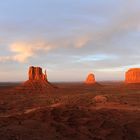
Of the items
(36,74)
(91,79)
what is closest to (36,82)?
(36,74)

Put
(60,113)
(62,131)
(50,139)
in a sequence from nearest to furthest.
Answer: (50,139) < (62,131) < (60,113)

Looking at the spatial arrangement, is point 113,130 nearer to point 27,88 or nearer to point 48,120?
point 48,120

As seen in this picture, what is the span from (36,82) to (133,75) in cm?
8084

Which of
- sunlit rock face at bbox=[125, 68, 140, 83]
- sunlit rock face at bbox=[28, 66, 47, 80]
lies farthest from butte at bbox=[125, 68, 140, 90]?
sunlit rock face at bbox=[28, 66, 47, 80]

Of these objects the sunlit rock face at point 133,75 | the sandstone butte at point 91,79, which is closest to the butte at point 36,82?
the sandstone butte at point 91,79

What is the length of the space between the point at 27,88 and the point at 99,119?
8039cm

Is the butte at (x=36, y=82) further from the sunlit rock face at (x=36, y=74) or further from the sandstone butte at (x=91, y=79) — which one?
the sandstone butte at (x=91, y=79)

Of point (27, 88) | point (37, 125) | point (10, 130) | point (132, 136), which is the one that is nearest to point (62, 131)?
point (37, 125)

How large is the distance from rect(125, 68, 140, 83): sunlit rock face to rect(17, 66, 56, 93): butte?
241ft

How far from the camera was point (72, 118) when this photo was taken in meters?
23.2

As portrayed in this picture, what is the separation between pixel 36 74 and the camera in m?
114

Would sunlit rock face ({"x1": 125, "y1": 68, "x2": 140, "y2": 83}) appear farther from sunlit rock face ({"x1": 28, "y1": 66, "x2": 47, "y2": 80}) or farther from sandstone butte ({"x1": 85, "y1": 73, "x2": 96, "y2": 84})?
sunlit rock face ({"x1": 28, "y1": 66, "x2": 47, "y2": 80})

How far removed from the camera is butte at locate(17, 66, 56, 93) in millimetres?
102625

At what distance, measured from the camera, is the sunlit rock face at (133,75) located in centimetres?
17180
